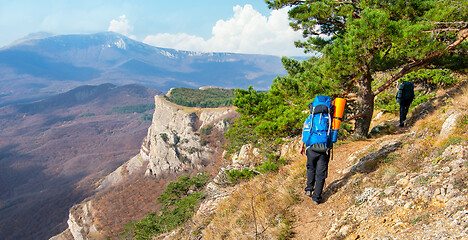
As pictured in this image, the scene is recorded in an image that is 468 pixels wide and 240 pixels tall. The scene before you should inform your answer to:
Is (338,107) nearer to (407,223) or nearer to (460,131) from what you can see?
(407,223)

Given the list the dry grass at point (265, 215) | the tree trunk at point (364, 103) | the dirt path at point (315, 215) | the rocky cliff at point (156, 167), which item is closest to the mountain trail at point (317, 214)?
the dirt path at point (315, 215)

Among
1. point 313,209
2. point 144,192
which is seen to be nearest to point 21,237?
point 144,192

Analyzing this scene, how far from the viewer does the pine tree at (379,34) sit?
680 centimetres

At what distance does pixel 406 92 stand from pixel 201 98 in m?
123

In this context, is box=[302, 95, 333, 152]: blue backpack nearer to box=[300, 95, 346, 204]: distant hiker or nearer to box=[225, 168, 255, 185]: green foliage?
box=[300, 95, 346, 204]: distant hiker

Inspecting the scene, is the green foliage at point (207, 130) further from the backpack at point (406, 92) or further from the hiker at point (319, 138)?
the hiker at point (319, 138)

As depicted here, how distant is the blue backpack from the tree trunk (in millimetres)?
5534

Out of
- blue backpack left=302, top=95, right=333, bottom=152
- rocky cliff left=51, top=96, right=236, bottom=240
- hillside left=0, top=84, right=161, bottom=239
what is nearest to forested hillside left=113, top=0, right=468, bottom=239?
blue backpack left=302, top=95, right=333, bottom=152

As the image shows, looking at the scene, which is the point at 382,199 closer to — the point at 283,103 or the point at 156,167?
the point at 283,103

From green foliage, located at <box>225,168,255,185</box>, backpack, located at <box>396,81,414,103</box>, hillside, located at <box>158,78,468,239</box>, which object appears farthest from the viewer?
green foliage, located at <box>225,168,255,185</box>

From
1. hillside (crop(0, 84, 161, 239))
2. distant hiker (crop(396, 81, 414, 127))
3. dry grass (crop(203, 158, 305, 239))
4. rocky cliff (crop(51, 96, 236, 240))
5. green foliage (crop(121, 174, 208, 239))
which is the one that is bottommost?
hillside (crop(0, 84, 161, 239))

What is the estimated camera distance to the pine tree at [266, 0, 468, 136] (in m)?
6.80

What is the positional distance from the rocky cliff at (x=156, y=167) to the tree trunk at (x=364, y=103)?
50146 mm

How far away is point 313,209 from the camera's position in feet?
17.2
